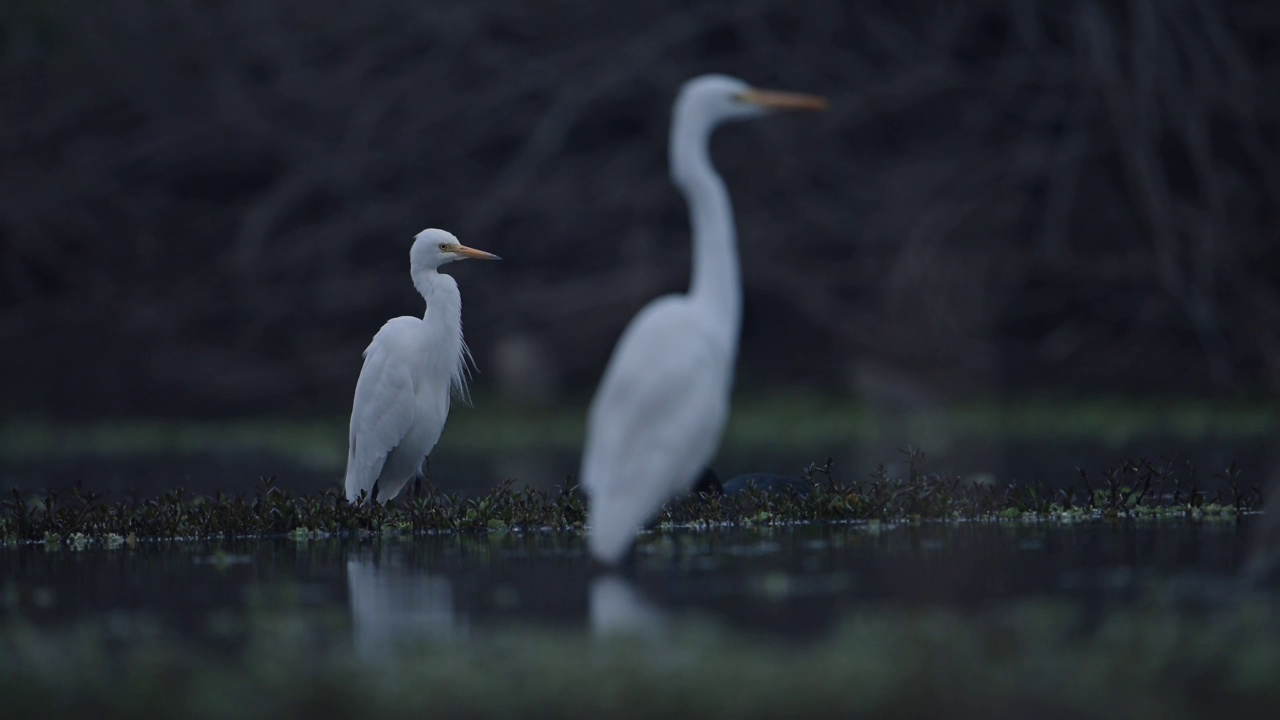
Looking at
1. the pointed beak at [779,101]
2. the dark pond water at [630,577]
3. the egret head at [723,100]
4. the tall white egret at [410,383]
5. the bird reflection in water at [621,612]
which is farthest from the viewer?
the tall white egret at [410,383]

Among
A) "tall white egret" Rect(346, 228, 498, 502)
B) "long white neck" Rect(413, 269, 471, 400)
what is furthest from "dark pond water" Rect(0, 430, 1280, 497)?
"long white neck" Rect(413, 269, 471, 400)

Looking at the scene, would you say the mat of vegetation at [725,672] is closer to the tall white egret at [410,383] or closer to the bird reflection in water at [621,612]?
the bird reflection in water at [621,612]

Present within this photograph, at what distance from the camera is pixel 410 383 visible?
26.9ft

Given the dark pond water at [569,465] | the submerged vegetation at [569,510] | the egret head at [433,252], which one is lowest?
the submerged vegetation at [569,510]

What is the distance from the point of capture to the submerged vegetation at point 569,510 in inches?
282

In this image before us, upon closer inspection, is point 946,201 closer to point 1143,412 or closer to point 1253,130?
point 1253,130

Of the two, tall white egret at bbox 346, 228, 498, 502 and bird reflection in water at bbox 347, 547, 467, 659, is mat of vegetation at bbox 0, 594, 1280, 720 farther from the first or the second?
tall white egret at bbox 346, 228, 498, 502

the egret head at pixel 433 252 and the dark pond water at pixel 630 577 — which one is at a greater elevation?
the egret head at pixel 433 252

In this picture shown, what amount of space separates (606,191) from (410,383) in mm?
10977

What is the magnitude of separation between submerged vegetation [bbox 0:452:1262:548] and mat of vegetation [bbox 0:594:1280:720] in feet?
8.91

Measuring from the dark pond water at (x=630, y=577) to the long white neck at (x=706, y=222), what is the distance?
88cm

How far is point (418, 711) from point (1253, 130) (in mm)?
15190

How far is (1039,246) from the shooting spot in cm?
1775

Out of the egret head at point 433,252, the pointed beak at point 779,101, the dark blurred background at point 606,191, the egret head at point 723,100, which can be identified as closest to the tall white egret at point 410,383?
the egret head at point 433,252
